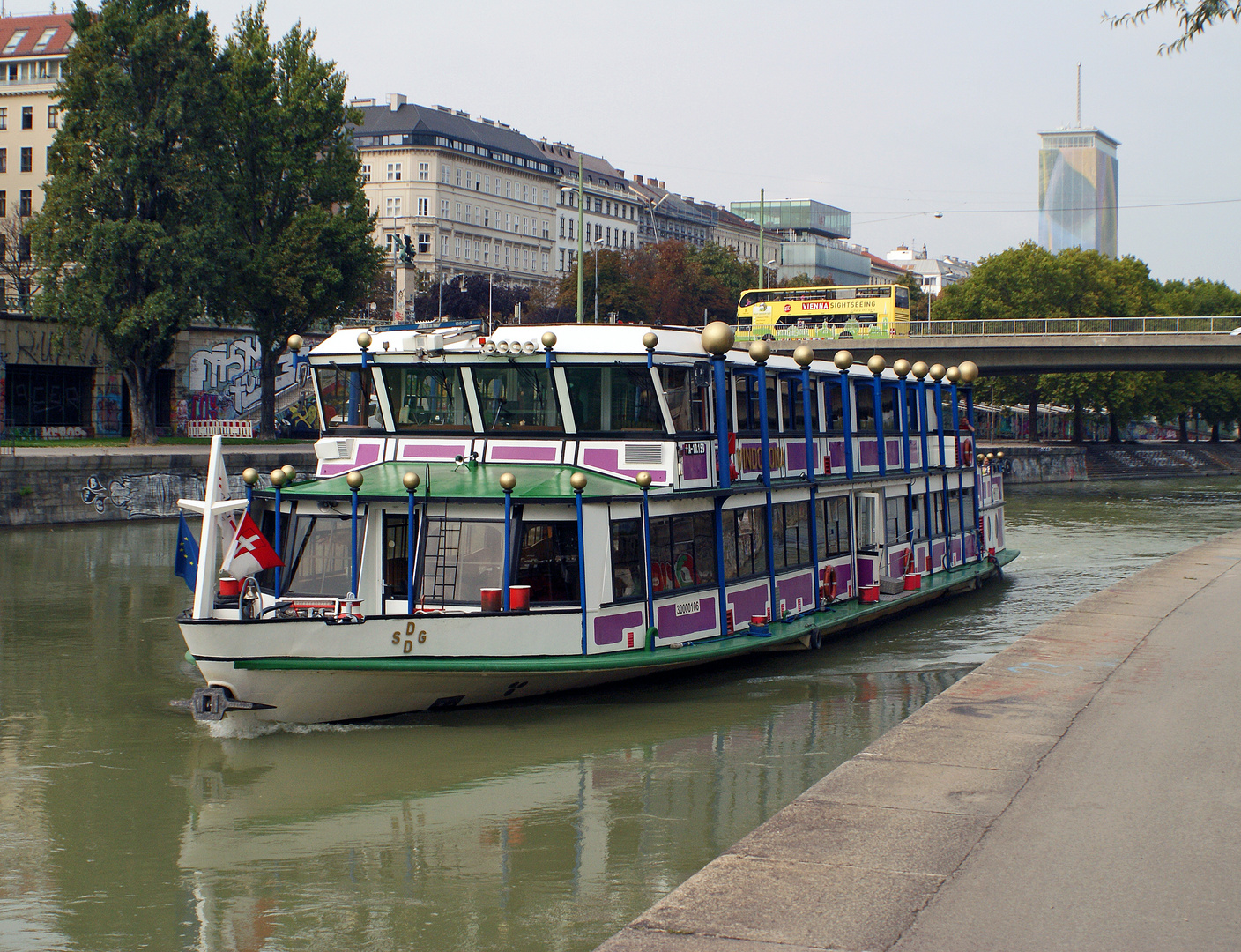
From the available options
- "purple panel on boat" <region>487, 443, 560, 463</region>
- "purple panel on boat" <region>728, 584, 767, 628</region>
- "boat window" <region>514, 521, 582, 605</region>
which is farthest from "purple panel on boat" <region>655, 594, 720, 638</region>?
"purple panel on boat" <region>487, 443, 560, 463</region>

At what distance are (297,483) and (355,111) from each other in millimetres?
44243

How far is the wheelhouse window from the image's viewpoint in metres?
15.5

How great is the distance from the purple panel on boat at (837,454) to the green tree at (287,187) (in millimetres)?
36591

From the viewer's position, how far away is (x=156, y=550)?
33.3m

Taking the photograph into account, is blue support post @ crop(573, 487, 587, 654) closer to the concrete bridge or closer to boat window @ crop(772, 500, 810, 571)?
boat window @ crop(772, 500, 810, 571)

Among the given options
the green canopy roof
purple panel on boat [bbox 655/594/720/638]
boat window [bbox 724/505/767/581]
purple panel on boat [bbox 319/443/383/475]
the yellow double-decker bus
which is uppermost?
the yellow double-decker bus

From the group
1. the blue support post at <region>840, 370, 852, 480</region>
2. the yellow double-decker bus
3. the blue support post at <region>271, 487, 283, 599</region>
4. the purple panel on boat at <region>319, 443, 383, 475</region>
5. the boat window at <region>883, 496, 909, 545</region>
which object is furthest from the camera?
the yellow double-decker bus

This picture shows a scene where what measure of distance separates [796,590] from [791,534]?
0.79 meters

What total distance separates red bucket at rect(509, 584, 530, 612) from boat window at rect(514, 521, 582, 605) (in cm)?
35

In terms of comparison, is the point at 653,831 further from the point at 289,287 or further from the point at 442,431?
the point at 289,287

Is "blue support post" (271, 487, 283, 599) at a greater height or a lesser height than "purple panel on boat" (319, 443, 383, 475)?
lesser

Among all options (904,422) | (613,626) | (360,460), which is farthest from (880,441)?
(360,460)

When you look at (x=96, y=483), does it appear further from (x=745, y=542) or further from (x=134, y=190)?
(x=745, y=542)

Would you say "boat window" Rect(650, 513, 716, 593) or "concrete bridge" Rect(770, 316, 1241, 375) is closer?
"boat window" Rect(650, 513, 716, 593)
